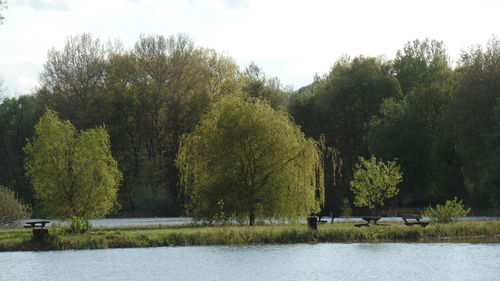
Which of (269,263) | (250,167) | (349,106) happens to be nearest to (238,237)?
(269,263)

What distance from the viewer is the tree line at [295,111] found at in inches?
3012

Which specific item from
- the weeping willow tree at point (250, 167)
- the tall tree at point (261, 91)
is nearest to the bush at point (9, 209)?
the weeping willow tree at point (250, 167)

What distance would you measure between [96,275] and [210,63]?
57086mm

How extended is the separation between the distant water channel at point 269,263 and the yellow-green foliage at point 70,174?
13.1m

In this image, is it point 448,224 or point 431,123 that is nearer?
point 448,224

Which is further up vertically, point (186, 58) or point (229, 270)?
point (186, 58)

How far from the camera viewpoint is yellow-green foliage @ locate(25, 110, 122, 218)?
176ft

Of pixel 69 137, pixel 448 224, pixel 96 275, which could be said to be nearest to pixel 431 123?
pixel 448 224

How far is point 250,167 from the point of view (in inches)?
2057

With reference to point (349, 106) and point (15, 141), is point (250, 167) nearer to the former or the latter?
point (349, 106)

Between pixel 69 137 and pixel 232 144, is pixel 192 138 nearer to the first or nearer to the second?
pixel 232 144

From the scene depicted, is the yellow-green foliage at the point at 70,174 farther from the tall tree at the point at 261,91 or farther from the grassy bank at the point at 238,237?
the tall tree at the point at 261,91

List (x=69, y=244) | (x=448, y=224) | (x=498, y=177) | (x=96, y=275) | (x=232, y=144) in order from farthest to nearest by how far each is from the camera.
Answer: (x=498, y=177) → (x=232, y=144) → (x=448, y=224) → (x=69, y=244) → (x=96, y=275)

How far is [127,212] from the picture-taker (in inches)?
3410
